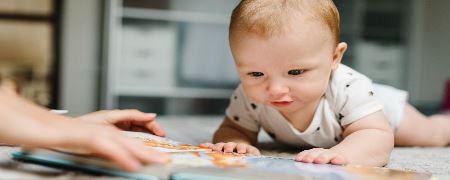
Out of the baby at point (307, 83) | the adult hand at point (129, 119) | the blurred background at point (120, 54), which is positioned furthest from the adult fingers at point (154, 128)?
the blurred background at point (120, 54)

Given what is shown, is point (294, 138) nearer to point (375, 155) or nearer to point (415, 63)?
→ point (375, 155)

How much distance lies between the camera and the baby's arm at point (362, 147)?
745mm

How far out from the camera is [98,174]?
1.94ft

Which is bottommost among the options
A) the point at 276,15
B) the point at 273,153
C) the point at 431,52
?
the point at 273,153

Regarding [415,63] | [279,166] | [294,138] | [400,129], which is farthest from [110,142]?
[415,63]

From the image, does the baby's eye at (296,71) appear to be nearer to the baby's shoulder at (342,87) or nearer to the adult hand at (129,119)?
the baby's shoulder at (342,87)

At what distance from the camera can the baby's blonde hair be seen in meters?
0.82

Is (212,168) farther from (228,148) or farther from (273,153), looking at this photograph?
(273,153)

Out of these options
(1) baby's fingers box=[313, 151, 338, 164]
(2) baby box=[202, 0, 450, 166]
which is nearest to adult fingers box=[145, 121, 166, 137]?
(2) baby box=[202, 0, 450, 166]

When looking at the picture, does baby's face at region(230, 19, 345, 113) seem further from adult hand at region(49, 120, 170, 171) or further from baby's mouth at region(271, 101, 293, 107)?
adult hand at region(49, 120, 170, 171)

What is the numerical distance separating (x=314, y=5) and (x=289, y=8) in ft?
0.15

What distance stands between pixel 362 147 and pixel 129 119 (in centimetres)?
38

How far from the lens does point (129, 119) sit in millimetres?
938

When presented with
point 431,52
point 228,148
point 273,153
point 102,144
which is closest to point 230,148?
point 228,148
